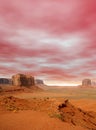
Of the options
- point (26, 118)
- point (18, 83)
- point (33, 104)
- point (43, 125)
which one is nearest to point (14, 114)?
point (26, 118)

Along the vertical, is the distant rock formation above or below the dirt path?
above

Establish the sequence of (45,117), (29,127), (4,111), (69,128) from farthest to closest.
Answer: (4,111)
(45,117)
(69,128)
(29,127)

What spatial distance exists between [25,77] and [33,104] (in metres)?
152

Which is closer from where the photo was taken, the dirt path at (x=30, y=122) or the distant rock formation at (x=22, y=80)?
the dirt path at (x=30, y=122)

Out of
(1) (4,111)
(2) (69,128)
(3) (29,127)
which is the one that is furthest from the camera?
(1) (4,111)

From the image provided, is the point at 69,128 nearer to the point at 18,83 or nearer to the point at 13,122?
the point at 13,122

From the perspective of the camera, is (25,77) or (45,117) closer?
(45,117)

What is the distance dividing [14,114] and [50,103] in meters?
5.68

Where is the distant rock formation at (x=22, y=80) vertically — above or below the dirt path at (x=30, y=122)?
above

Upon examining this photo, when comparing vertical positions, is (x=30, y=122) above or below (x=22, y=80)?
below

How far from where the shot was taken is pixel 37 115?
1505 centimetres

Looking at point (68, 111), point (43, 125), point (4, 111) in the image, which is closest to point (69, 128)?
point (43, 125)

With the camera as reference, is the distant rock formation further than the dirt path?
Yes

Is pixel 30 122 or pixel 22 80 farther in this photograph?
pixel 22 80
